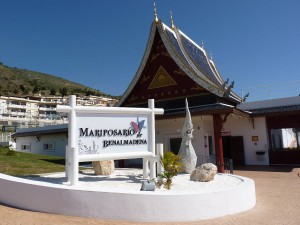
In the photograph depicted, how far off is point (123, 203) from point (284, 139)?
1510 centimetres

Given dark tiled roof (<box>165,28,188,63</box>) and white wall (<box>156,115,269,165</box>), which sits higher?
dark tiled roof (<box>165,28,188,63</box>)

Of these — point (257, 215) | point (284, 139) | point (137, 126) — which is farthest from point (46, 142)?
point (257, 215)

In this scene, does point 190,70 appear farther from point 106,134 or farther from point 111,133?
point 106,134

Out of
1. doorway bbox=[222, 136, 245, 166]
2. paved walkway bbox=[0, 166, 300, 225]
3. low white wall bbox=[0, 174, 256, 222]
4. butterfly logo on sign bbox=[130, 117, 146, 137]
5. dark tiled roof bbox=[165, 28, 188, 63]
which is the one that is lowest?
paved walkway bbox=[0, 166, 300, 225]

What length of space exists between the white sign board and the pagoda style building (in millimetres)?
6229

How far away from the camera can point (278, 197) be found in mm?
8508

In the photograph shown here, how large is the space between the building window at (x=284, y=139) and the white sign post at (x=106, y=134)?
1133 cm

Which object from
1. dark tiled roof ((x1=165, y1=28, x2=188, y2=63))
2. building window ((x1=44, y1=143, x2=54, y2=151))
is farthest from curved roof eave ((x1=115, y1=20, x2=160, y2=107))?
building window ((x1=44, y1=143, x2=54, y2=151))

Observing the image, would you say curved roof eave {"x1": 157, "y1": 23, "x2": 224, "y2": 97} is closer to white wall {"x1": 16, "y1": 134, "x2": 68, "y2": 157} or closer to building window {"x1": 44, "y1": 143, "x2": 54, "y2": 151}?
white wall {"x1": 16, "y1": 134, "x2": 68, "y2": 157}

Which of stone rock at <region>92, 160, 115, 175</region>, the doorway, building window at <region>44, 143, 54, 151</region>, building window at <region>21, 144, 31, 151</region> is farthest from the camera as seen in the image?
building window at <region>21, 144, 31, 151</region>

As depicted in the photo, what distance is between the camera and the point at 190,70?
15648mm

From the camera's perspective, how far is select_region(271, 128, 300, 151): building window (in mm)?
17016

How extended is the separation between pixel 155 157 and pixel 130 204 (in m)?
3.20

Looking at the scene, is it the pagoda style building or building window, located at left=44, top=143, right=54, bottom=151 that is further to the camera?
building window, located at left=44, top=143, right=54, bottom=151
